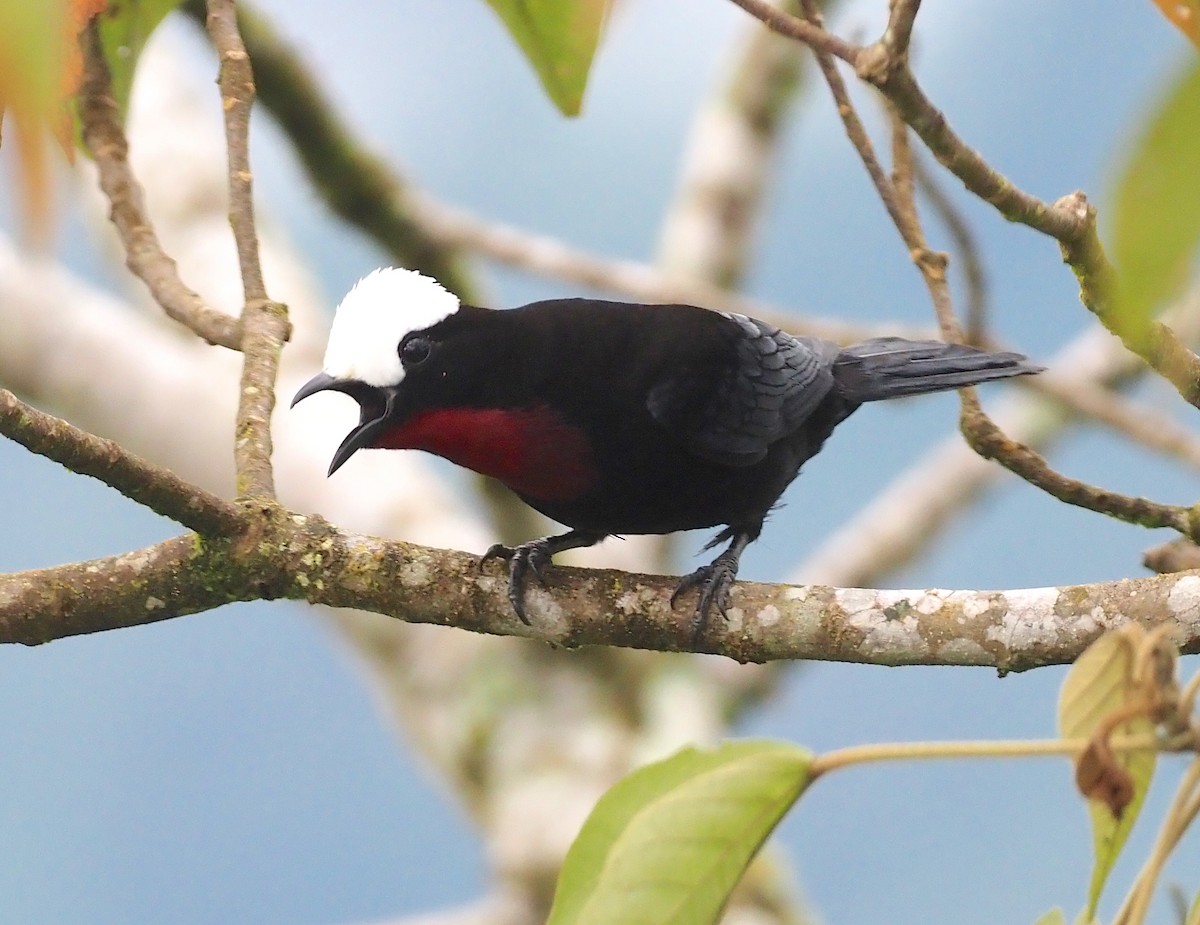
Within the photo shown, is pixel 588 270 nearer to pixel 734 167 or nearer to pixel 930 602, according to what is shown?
pixel 734 167

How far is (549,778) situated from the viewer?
5109mm

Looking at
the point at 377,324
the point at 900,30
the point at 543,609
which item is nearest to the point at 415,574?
Result: the point at 543,609

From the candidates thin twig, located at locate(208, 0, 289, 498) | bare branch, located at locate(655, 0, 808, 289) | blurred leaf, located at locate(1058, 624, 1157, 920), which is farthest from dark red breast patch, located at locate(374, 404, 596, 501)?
bare branch, located at locate(655, 0, 808, 289)

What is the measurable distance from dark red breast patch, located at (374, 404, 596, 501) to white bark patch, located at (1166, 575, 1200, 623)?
1030mm

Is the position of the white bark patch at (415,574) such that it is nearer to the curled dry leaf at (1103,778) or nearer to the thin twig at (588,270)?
the curled dry leaf at (1103,778)

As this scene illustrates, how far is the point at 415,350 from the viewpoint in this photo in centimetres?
225

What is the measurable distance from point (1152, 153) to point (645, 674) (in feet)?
17.9

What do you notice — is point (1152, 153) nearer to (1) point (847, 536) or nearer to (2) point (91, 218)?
(1) point (847, 536)

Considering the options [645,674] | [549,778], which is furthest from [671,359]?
[645,674]

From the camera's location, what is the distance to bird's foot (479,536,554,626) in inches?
73.7

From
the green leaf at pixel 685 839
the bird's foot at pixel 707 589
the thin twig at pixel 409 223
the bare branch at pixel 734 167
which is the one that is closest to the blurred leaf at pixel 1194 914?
the green leaf at pixel 685 839

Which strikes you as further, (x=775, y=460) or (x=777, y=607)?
(x=775, y=460)

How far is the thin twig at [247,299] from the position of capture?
191cm

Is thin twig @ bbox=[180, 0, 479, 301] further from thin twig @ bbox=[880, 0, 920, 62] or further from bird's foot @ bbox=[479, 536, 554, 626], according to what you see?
thin twig @ bbox=[880, 0, 920, 62]
